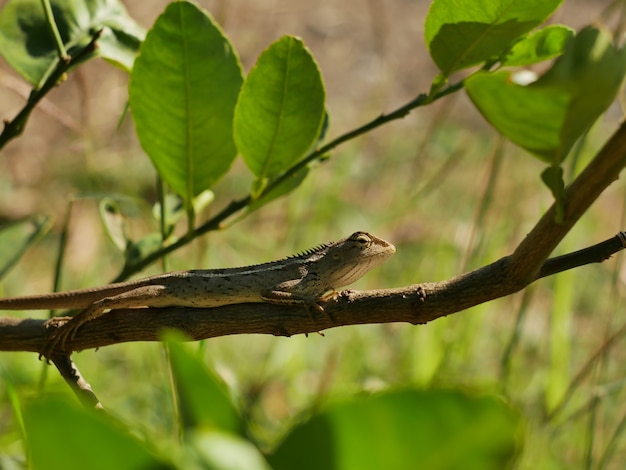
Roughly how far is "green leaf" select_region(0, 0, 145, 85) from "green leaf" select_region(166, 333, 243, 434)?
4.59 ft

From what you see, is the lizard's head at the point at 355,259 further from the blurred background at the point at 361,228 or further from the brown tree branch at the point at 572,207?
the brown tree branch at the point at 572,207

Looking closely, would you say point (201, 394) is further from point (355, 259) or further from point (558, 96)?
point (355, 259)

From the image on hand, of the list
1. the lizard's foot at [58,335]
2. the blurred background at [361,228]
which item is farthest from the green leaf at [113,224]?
the lizard's foot at [58,335]

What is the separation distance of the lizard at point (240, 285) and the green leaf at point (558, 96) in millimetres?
1004

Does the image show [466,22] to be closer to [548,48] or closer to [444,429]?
[548,48]

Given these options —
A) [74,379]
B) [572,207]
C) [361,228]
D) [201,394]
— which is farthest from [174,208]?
[361,228]

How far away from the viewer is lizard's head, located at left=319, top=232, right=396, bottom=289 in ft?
10.6

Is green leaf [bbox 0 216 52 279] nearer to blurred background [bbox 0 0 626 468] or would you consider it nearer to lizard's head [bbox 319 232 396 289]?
blurred background [bbox 0 0 626 468]

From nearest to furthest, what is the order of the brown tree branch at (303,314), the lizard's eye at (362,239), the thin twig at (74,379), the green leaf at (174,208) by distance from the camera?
the brown tree branch at (303,314)
the thin twig at (74,379)
the green leaf at (174,208)
the lizard's eye at (362,239)

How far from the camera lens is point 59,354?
159 cm

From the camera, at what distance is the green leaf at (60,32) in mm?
1926

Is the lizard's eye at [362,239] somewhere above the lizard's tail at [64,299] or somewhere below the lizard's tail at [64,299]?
above

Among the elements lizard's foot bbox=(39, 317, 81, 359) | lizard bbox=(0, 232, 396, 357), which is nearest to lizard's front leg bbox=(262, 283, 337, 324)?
lizard bbox=(0, 232, 396, 357)

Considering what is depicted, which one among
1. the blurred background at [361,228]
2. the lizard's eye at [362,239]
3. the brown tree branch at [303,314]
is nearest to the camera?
the brown tree branch at [303,314]
